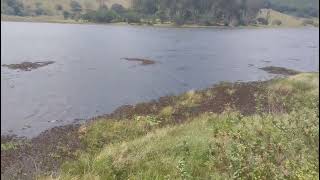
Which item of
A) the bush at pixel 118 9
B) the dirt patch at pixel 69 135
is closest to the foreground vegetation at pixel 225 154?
the dirt patch at pixel 69 135

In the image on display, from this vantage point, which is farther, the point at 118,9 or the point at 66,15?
the point at 118,9

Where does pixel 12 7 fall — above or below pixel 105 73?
above

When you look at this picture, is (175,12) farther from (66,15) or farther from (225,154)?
(225,154)

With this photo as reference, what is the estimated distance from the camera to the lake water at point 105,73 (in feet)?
102

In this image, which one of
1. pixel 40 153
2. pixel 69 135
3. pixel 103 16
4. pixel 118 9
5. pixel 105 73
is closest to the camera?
pixel 40 153

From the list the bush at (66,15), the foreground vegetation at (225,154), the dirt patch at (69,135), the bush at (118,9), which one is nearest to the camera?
the foreground vegetation at (225,154)

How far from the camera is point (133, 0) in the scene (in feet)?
594

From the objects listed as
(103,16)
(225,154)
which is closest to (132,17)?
(103,16)

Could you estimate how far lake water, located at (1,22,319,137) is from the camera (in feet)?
102

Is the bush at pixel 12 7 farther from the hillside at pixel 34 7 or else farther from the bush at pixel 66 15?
the bush at pixel 66 15

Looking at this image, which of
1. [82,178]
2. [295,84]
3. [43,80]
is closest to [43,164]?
[82,178]

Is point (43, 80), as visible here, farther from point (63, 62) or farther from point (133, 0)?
point (133, 0)

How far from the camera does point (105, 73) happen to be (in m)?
49.5

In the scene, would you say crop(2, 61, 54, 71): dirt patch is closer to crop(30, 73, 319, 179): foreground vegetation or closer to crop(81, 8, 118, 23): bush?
crop(30, 73, 319, 179): foreground vegetation
